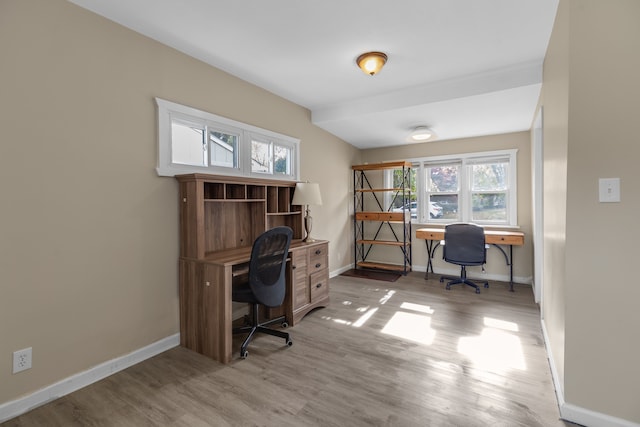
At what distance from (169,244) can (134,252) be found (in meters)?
0.29

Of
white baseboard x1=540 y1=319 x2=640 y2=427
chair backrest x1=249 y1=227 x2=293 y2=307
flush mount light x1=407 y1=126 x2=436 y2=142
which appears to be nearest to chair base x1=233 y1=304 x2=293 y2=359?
chair backrest x1=249 y1=227 x2=293 y2=307

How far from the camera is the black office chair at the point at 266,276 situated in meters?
2.41

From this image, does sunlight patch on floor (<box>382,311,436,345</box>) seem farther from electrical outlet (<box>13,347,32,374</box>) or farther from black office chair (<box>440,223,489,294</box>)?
electrical outlet (<box>13,347,32,374</box>)

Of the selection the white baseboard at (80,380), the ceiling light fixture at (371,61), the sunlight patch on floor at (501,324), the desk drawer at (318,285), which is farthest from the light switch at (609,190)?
the white baseboard at (80,380)

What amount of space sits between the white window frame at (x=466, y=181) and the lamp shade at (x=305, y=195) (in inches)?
103

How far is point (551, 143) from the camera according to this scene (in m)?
2.29

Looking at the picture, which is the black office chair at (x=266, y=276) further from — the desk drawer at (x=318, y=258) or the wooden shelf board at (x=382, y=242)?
the wooden shelf board at (x=382, y=242)

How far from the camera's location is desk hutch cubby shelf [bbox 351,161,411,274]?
5.23 metres

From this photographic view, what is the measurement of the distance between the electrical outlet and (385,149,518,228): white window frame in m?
5.16

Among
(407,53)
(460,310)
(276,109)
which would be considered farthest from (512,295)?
(276,109)

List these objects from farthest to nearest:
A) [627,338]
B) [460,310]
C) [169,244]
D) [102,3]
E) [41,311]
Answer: [460,310]
[169,244]
[102,3]
[41,311]
[627,338]

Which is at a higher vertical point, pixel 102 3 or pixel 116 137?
pixel 102 3

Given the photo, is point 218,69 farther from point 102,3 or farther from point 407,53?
point 407,53

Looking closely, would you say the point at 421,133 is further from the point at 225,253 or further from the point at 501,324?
the point at 225,253
